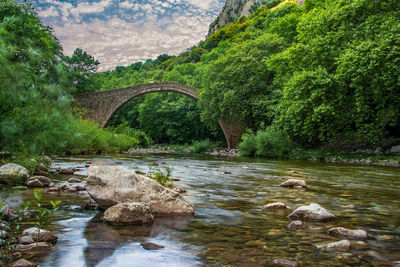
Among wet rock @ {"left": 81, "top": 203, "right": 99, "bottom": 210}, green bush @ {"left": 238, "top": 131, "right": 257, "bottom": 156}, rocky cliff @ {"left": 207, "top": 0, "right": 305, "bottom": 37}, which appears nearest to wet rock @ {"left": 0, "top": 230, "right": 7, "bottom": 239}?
wet rock @ {"left": 81, "top": 203, "right": 99, "bottom": 210}

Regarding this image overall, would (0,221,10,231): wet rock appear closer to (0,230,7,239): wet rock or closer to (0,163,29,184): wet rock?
(0,230,7,239): wet rock

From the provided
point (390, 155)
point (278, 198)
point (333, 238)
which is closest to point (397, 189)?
point (278, 198)

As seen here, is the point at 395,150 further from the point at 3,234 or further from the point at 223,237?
the point at 3,234

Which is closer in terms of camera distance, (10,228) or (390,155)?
(10,228)

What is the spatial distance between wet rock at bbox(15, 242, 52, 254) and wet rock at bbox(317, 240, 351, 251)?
2217 millimetres

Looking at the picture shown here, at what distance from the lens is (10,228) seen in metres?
2.76

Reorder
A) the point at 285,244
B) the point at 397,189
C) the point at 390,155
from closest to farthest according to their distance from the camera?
the point at 285,244, the point at 397,189, the point at 390,155

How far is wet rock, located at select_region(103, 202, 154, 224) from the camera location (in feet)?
10.7

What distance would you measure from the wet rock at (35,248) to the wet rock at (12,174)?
3.23m

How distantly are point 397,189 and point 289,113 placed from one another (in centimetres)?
981

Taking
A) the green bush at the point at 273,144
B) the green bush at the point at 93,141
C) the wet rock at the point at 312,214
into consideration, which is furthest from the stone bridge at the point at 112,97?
the wet rock at the point at 312,214

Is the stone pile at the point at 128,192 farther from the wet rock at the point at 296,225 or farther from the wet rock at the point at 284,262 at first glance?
the wet rock at the point at 284,262

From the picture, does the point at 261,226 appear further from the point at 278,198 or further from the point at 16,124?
the point at 16,124

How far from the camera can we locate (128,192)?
3.76m
